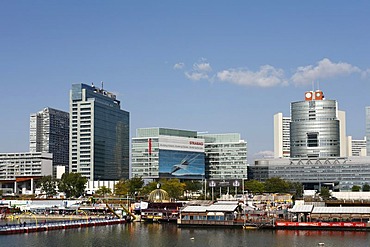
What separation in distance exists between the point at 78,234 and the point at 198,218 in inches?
1146

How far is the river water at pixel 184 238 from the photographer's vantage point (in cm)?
9656

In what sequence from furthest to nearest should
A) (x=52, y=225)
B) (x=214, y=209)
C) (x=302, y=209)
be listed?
1. (x=214, y=209)
2. (x=302, y=209)
3. (x=52, y=225)

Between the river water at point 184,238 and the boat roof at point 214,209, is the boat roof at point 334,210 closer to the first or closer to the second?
the river water at point 184,238

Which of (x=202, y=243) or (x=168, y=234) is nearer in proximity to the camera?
(x=202, y=243)

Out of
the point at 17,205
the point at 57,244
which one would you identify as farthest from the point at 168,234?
the point at 17,205

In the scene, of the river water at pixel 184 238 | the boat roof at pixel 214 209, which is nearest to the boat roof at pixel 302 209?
the river water at pixel 184 238

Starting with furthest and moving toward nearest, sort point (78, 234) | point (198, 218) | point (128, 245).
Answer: point (198, 218)
point (78, 234)
point (128, 245)

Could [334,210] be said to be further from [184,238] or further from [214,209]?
[184,238]

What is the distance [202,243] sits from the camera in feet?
323

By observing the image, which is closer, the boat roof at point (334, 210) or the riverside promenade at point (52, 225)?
the riverside promenade at point (52, 225)

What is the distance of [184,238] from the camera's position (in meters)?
106

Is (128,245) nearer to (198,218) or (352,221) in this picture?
(198,218)

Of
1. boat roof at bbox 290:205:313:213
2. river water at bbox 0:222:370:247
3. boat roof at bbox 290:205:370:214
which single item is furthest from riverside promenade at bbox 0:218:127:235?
boat roof at bbox 290:205:370:214

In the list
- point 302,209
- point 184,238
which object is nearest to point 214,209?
point 302,209
